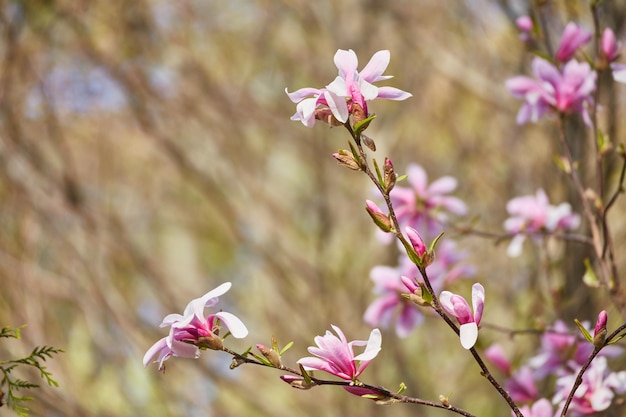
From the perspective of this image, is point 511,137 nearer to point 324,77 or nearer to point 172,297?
point 324,77

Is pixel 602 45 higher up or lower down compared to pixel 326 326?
lower down

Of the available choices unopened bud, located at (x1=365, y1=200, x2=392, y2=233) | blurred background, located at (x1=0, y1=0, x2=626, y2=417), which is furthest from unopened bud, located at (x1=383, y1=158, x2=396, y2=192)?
blurred background, located at (x1=0, y1=0, x2=626, y2=417)

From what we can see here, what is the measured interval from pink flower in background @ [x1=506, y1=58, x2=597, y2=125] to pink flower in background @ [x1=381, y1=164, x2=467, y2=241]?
274 mm

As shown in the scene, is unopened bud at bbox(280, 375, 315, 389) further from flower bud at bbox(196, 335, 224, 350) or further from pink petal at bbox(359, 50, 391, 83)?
pink petal at bbox(359, 50, 391, 83)

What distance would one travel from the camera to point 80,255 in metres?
2.85

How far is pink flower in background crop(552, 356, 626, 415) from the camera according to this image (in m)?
1.30

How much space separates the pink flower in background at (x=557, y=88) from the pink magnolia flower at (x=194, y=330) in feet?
2.88

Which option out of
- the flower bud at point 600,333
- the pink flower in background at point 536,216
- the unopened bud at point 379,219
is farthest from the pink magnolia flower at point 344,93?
the pink flower in background at point 536,216

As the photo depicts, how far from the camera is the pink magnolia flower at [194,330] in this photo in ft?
3.35

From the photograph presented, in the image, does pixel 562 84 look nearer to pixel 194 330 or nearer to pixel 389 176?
pixel 389 176

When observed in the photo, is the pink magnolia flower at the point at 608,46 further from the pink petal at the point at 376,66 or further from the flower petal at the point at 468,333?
the flower petal at the point at 468,333

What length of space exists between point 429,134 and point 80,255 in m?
2.45

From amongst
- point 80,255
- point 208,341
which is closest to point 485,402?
point 80,255

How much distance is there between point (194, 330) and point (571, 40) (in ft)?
3.47
